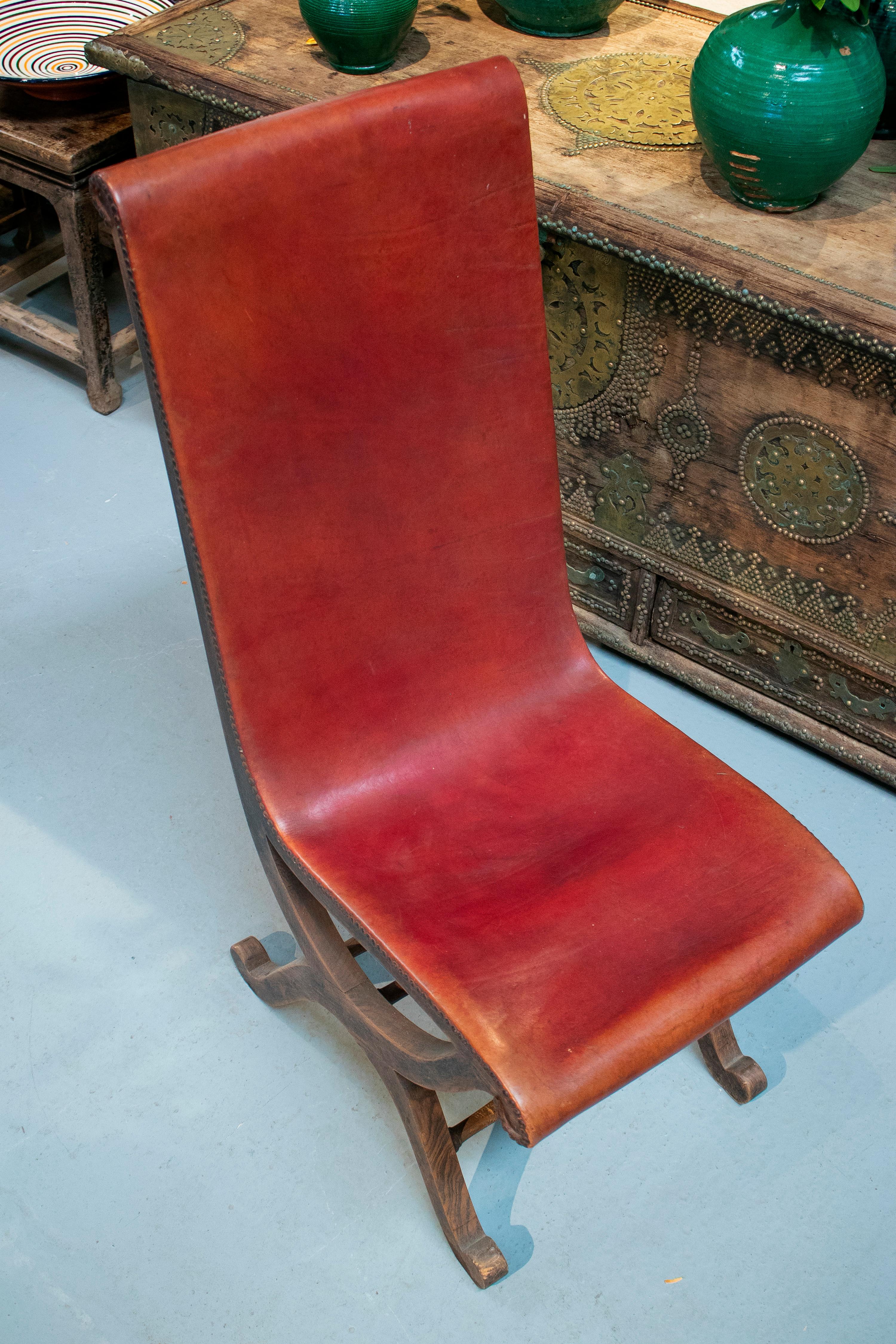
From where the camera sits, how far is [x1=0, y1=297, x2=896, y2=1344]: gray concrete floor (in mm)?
1398

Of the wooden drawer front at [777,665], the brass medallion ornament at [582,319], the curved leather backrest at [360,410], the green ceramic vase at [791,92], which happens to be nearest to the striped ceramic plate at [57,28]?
the brass medallion ornament at [582,319]

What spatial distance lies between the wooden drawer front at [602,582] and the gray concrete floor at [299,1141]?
269 millimetres

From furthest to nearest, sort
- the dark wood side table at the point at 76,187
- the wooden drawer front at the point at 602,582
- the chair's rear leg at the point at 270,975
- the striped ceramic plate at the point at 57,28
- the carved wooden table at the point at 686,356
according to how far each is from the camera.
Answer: the striped ceramic plate at the point at 57,28 → the dark wood side table at the point at 76,187 → the wooden drawer front at the point at 602,582 → the carved wooden table at the point at 686,356 → the chair's rear leg at the point at 270,975

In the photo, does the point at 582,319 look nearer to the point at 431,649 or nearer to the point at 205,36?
the point at 431,649

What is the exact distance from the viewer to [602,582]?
6.95 feet

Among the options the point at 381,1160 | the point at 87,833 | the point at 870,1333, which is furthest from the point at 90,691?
the point at 870,1333

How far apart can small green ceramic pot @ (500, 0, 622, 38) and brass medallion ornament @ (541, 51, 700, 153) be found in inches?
3.1

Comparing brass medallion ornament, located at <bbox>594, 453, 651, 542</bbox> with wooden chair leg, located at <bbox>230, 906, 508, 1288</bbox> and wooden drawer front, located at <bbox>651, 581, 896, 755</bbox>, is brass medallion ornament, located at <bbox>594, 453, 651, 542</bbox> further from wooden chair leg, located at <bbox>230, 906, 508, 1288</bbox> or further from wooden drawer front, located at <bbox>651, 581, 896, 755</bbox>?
wooden chair leg, located at <bbox>230, 906, 508, 1288</bbox>

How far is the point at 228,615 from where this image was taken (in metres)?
1.31

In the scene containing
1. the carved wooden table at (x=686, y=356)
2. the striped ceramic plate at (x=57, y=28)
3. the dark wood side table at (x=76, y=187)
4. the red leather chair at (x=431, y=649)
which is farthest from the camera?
the striped ceramic plate at (x=57, y=28)

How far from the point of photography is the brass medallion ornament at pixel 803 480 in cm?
169

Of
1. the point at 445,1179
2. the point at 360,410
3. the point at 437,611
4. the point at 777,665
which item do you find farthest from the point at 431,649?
the point at 777,665

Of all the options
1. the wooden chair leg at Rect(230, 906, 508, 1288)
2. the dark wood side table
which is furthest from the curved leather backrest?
the dark wood side table

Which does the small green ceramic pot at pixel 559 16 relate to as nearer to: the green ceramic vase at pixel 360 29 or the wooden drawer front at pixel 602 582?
the green ceramic vase at pixel 360 29
